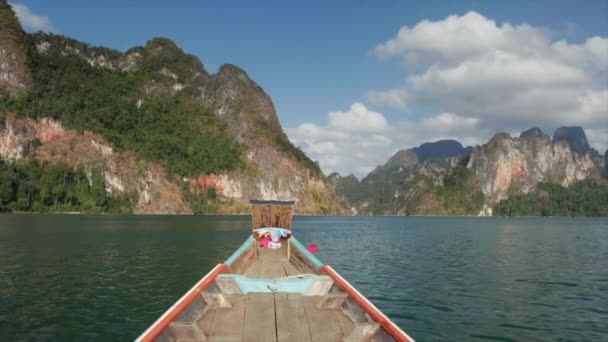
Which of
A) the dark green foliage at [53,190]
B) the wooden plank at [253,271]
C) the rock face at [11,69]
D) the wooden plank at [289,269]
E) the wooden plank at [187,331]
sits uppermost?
the rock face at [11,69]

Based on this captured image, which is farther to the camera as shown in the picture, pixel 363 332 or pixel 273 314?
pixel 273 314

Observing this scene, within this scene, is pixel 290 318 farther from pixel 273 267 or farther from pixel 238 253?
pixel 273 267

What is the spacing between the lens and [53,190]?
15925 centimetres

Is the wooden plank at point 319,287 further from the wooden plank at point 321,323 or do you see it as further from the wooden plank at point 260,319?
the wooden plank at point 260,319

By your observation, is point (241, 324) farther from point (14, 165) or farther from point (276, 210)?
point (14, 165)

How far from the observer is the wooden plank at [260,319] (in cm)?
795

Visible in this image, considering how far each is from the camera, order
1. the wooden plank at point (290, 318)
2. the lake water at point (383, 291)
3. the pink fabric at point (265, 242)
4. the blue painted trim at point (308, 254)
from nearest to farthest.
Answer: the wooden plank at point (290, 318) → the blue painted trim at point (308, 254) → the lake water at point (383, 291) → the pink fabric at point (265, 242)

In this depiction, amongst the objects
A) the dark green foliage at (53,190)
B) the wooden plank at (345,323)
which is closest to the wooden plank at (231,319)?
the wooden plank at (345,323)

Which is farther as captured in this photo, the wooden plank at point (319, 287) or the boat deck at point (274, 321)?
the wooden plank at point (319, 287)

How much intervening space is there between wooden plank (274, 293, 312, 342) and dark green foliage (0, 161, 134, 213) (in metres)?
162

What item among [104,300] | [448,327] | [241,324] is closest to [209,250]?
[104,300]

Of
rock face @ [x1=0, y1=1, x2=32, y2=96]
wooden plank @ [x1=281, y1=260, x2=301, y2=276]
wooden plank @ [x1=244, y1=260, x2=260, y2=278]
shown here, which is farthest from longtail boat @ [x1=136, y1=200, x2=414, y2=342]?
rock face @ [x1=0, y1=1, x2=32, y2=96]

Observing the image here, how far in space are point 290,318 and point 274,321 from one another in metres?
0.37

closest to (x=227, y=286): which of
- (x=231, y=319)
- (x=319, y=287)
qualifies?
(x=231, y=319)
